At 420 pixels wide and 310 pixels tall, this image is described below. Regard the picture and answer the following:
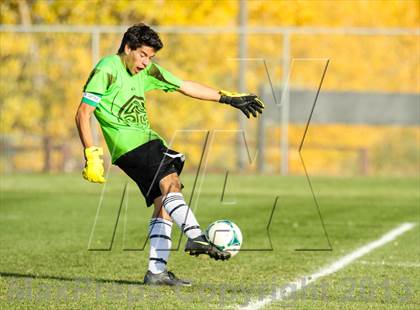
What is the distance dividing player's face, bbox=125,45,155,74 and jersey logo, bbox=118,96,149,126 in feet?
0.67

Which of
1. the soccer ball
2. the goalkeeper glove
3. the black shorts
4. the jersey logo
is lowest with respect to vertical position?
the soccer ball

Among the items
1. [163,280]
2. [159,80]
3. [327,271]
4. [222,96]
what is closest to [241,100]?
[222,96]

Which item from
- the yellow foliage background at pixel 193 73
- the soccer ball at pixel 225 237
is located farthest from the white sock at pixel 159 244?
the yellow foliage background at pixel 193 73

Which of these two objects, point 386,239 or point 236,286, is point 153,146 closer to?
point 236,286

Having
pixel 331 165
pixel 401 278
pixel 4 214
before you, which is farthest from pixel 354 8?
pixel 401 278

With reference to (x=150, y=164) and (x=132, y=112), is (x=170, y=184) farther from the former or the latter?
(x=132, y=112)

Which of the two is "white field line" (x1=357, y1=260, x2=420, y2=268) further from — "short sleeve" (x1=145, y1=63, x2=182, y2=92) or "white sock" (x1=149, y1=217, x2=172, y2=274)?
"short sleeve" (x1=145, y1=63, x2=182, y2=92)

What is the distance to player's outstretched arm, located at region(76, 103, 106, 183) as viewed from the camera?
7.97 metres

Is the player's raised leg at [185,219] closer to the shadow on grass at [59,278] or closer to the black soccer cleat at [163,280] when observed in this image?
the black soccer cleat at [163,280]

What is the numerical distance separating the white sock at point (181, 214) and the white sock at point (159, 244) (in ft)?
1.22

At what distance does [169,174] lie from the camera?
27.4ft

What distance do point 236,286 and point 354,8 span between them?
25.4 metres

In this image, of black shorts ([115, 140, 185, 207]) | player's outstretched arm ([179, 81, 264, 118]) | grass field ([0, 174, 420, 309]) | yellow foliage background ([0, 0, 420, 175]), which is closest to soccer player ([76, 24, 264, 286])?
black shorts ([115, 140, 185, 207])

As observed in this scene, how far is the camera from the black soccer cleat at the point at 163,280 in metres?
8.42
